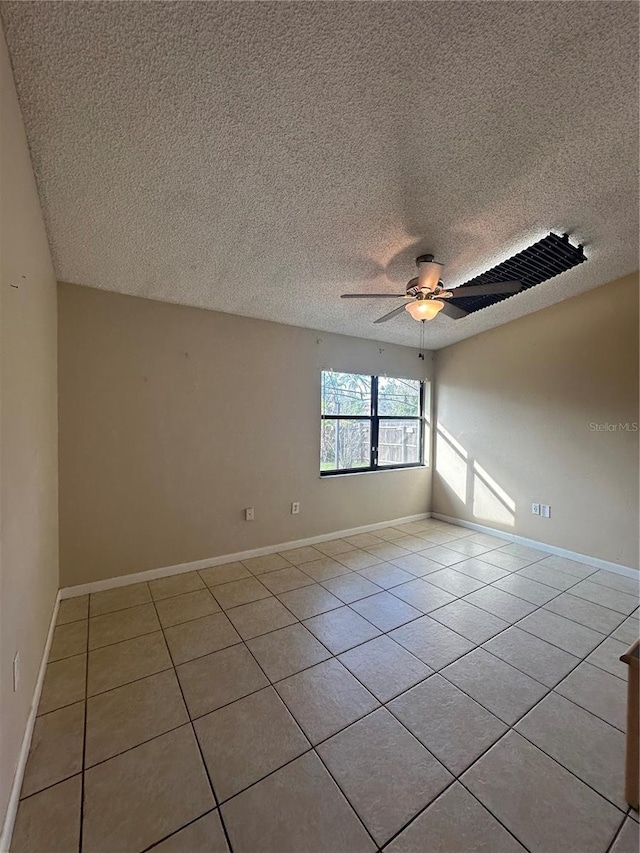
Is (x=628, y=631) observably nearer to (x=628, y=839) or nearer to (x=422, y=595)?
(x=422, y=595)

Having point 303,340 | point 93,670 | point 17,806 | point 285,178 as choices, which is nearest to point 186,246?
point 285,178

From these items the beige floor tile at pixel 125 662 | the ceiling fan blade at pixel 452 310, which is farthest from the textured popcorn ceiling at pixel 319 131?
the beige floor tile at pixel 125 662

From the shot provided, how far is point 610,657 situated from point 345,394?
3087mm

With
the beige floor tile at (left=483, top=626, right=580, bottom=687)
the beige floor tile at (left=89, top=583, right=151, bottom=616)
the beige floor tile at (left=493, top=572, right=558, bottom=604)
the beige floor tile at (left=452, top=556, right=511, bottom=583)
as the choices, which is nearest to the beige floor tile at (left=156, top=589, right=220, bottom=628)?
the beige floor tile at (left=89, top=583, right=151, bottom=616)

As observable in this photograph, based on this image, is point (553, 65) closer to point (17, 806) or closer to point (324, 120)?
point (324, 120)

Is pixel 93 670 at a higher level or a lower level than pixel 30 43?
lower

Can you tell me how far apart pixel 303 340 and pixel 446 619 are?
286cm

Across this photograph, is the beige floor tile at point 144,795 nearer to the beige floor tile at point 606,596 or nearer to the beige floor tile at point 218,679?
the beige floor tile at point 218,679

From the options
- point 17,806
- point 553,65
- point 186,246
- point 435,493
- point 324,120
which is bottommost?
point 17,806

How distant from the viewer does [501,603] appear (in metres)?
2.59

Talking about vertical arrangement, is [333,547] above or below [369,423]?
below

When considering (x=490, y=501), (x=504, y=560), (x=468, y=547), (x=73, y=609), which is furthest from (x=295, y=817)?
(x=490, y=501)

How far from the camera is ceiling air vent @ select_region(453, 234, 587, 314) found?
2.52 meters

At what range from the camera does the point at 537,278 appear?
2996 mm
